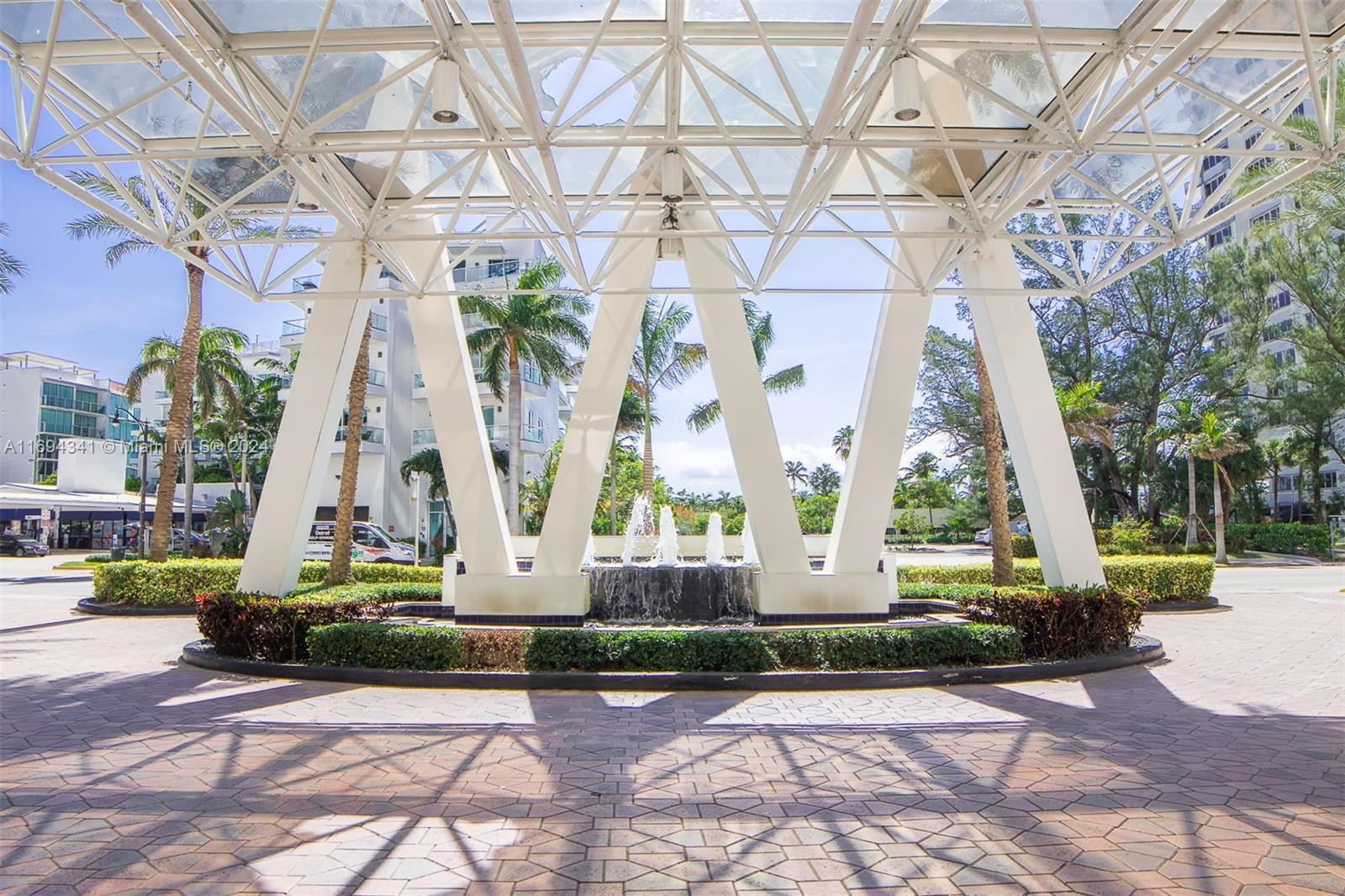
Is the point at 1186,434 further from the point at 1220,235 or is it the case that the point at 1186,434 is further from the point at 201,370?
the point at 201,370

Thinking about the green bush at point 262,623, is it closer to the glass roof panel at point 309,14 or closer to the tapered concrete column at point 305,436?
the tapered concrete column at point 305,436

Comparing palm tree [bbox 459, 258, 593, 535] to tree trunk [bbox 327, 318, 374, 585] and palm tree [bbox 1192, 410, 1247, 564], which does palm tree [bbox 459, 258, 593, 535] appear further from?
palm tree [bbox 1192, 410, 1247, 564]

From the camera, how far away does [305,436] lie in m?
13.6

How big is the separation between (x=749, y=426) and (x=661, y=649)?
5077 mm

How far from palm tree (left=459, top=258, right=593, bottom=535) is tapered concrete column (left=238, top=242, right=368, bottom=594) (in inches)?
461

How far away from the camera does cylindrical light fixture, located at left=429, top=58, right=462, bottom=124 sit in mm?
8172

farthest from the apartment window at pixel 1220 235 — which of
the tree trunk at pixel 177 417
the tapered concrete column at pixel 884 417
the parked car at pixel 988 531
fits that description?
the tree trunk at pixel 177 417

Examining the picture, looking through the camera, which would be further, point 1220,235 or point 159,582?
point 1220,235

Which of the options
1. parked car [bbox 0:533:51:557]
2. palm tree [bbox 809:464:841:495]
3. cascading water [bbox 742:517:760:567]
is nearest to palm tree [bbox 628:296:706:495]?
cascading water [bbox 742:517:760:567]

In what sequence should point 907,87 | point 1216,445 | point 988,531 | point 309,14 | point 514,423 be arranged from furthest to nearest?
→ point 988,531, point 1216,445, point 514,423, point 309,14, point 907,87

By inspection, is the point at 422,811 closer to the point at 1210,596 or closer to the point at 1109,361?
the point at 1210,596

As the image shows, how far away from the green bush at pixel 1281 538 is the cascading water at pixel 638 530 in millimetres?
29605

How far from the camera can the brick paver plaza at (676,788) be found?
4723 mm

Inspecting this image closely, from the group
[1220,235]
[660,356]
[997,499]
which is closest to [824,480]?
[1220,235]
